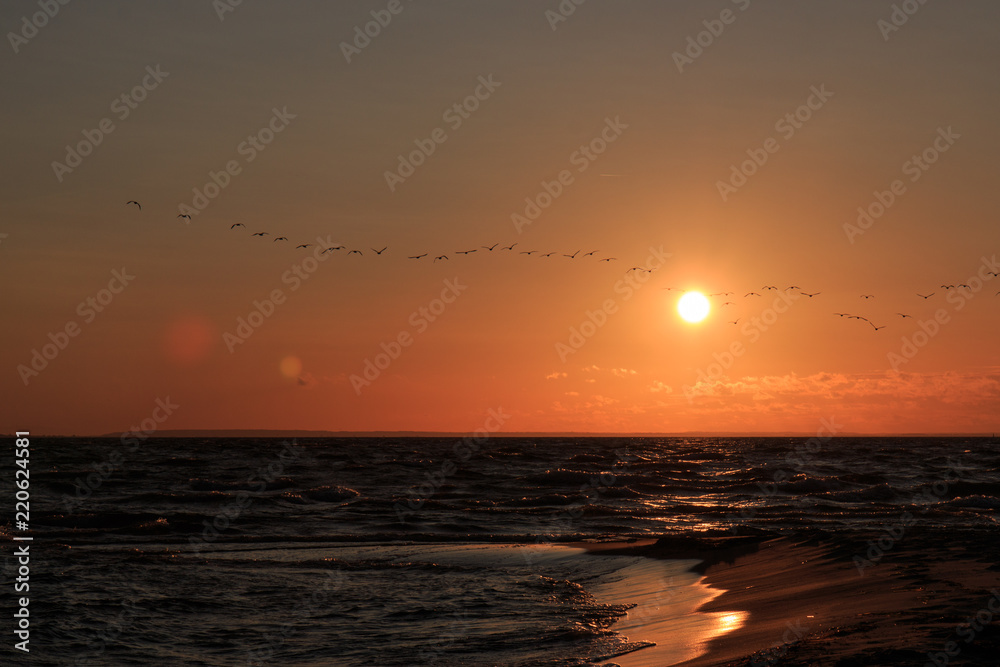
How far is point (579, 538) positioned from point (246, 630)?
13.1 m

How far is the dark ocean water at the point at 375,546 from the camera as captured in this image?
10.9 m

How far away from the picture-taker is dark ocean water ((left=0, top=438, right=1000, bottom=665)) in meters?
10.9

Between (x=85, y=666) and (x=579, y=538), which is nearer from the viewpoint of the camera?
(x=85, y=666)

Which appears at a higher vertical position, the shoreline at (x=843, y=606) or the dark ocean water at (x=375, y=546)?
the dark ocean water at (x=375, y=546)

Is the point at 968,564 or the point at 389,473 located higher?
the point at 389,473

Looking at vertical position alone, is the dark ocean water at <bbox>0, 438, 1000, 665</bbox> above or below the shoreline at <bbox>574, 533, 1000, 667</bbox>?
above

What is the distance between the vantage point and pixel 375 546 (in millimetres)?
21422

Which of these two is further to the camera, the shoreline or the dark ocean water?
the dark ocean water

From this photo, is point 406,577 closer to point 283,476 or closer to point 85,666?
point 85,666

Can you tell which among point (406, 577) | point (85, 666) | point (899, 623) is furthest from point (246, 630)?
point (899, 623)

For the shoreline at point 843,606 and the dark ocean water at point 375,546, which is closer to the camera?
the shoreline at point 843,606

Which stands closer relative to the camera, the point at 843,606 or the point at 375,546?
the point at 843,606

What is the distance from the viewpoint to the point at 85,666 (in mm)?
9836

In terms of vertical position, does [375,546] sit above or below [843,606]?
above
